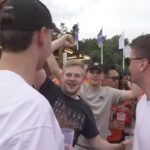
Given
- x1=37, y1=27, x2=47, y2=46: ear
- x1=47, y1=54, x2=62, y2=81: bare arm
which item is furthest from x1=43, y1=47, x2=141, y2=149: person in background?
x1=37, y1=27, x2=47, y2=46: ear

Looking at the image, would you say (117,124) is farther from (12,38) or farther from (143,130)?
(12,38)

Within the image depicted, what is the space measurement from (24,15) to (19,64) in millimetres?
216

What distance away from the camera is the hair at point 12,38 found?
170 cm

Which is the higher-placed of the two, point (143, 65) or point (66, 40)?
point (66, 40)

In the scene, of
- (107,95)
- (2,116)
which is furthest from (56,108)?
(107,95)

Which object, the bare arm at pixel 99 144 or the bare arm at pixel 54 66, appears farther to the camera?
the bare arm at pixel 54 66

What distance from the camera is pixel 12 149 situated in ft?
4.66

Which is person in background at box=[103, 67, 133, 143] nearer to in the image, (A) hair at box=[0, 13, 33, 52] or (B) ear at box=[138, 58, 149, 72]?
(B) ear at box=[138, 58, 149, 72]

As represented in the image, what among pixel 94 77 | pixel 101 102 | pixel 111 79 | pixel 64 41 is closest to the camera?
pixel 64 41

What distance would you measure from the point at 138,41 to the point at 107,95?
102 inches

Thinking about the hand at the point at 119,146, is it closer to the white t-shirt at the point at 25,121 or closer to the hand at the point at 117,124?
the white t-shirt at the point at 25,121

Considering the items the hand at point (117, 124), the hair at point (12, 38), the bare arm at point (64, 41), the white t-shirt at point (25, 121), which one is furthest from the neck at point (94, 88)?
the white t-shirt at point (25, 121)

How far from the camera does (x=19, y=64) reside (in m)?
1.67

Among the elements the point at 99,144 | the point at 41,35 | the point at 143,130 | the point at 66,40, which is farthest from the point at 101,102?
the point at 41,35
